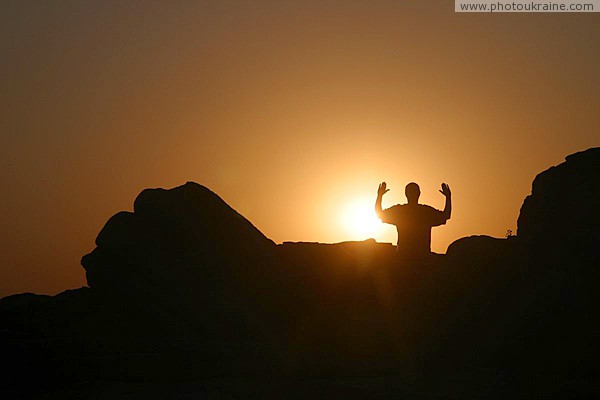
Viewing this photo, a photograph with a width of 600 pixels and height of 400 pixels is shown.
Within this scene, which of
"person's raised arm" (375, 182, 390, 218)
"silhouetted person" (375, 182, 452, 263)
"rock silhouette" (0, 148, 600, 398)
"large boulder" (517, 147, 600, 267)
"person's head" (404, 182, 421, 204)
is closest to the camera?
"rock silhouette" (0, 148, 600, 398)

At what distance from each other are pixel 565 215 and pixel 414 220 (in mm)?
3651

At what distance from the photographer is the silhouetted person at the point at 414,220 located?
18.4m

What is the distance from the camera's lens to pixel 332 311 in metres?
18.2

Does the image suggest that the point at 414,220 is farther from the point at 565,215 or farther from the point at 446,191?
the point at 565,215

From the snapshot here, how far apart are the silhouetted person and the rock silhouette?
1.78 feet

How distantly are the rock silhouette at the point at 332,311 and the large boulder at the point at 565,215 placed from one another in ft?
0.10

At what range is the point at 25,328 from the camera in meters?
18.1

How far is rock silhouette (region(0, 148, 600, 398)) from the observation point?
14789 mm

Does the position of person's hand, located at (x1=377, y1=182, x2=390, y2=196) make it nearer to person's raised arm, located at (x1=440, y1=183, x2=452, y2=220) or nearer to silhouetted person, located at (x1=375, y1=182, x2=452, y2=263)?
silhouetted person, located at (x1=375, y1=182, x2=452, y2=263)

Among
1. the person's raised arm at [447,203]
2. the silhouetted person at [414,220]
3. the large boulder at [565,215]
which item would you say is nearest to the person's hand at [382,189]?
the silhouetted person at [414,220]

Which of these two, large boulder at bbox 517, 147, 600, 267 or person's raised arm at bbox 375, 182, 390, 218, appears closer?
large boulder at bbox 517, 147, 600, 267

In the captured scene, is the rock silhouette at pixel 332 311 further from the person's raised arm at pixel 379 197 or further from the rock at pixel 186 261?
the person's raised arm at pixel 379 197

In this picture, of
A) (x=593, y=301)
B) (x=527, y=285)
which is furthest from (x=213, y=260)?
(x=593, y=301)

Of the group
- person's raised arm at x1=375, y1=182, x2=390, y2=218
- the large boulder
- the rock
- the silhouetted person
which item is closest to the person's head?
the silhouetted person
